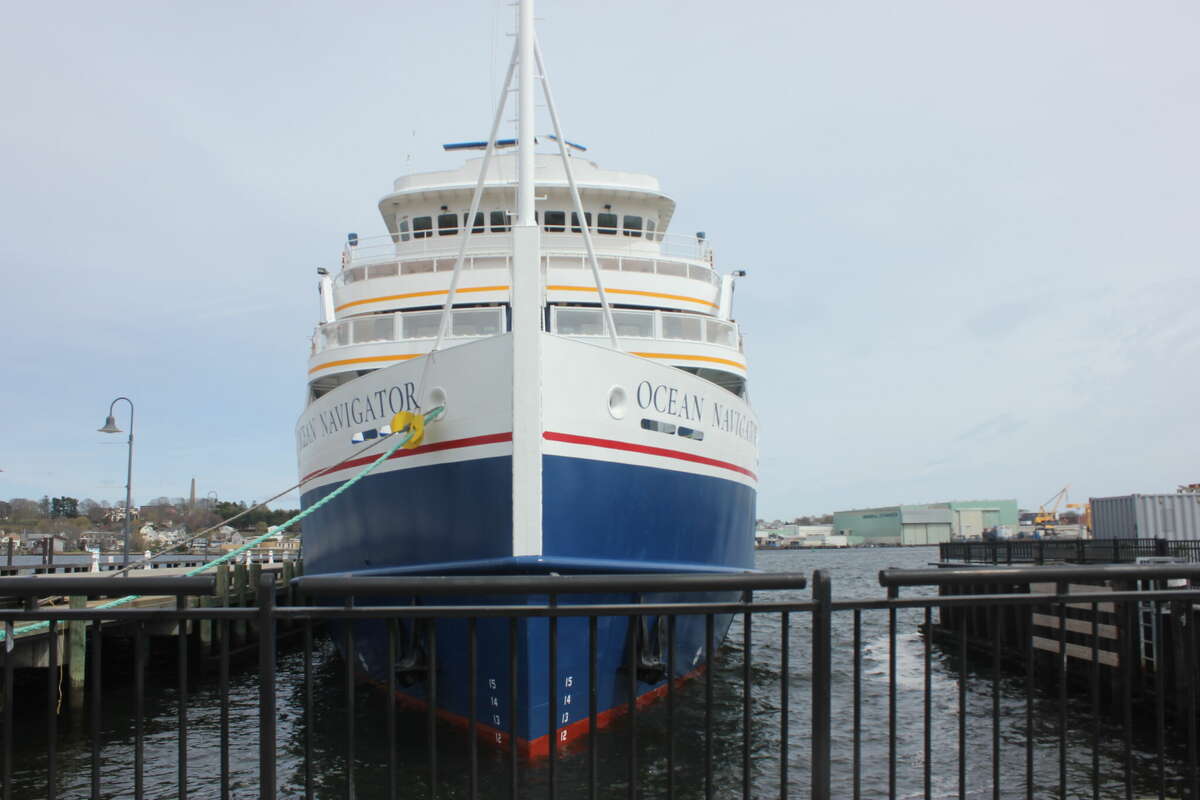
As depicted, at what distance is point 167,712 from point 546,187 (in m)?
11.0

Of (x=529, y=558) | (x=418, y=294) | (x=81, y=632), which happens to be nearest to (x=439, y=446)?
(x=529, y=558)

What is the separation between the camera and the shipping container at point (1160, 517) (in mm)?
25938

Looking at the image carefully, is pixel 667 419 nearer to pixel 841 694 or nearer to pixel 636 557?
pixel 636 557

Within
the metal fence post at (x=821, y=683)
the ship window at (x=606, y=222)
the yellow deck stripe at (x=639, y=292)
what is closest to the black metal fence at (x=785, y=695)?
the metal fence post at (x=821, y=683)

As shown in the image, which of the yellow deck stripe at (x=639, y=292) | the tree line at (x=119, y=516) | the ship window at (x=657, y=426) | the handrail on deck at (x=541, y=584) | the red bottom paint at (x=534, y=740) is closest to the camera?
the handrail on deck at (x=541, y=584)

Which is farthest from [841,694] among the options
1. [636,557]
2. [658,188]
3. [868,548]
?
[868,548]

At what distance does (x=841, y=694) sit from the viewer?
55.3ft

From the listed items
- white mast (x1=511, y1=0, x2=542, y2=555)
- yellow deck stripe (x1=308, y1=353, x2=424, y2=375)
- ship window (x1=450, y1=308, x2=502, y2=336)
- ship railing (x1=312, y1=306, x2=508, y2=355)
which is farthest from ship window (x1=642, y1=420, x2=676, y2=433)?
yellow deck stripe (x1=308, y1=353, x2=424, y2=375)

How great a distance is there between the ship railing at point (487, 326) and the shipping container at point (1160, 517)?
58.5 feet

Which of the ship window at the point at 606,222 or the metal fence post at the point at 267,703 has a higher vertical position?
the ship window at the point at 606,222

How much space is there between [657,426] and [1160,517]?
21.6m

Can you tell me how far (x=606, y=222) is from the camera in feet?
60.8

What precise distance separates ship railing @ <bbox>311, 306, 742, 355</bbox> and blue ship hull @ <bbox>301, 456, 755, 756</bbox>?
2.97 m

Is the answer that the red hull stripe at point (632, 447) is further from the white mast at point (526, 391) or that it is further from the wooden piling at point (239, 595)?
the wooden piling at point (239, 595)
